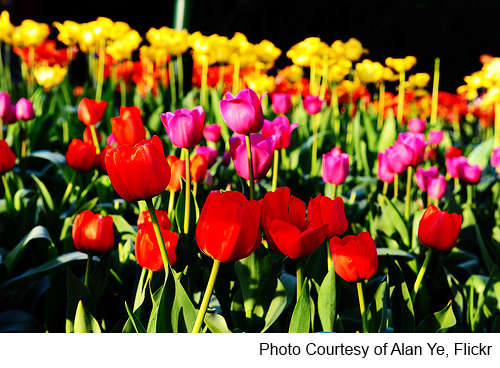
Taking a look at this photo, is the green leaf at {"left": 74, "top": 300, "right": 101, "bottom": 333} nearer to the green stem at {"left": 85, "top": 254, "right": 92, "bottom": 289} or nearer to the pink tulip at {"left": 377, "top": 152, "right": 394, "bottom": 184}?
the green stem at {"left": 85, "top": 254, "right": 92, "bottom": 289}

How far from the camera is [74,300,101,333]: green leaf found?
927 mm

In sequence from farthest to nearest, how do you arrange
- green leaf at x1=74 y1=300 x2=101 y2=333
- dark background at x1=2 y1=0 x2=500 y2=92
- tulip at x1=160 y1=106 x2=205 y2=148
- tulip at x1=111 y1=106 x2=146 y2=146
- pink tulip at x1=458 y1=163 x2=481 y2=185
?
dark background at x1=2 y1=0 x2=500 y2=92 → pink tulip at x1=458 y1=163 x2=481 y2=185 → tulip at x1=111 y1=106 x2=146 y2=146 → tulip at x1=160 y1=106 x2=205 y2=148 → green leaf at x1=74 y1=300 x2=101 y2=333

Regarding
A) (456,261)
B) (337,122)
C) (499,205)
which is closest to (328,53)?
(337,122)

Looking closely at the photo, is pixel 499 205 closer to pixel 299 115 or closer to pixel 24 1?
pixel 299 115

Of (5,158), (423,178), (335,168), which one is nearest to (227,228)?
(335,168)

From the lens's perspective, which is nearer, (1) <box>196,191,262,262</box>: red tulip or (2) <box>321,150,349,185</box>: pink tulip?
(1) <box>196,191,262,262</box>: red tulip

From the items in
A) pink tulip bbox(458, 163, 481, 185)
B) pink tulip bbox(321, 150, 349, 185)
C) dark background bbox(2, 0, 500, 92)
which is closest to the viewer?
pink tulip bbox(321, 150, 349, 185)

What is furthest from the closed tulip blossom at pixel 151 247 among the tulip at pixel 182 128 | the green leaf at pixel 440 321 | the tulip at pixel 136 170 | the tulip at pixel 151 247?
the green leaf at pixel 440 321

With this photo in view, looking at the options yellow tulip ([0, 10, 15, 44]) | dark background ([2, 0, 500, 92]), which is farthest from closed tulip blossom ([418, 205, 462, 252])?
dark background ([2, 0, 500, 92])

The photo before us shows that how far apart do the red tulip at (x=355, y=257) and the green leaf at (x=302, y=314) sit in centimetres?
7

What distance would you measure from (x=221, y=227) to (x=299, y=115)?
8.40ft

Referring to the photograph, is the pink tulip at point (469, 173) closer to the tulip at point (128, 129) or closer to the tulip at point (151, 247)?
the tulip at point (128, 129)

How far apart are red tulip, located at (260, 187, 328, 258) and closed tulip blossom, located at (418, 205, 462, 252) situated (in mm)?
259

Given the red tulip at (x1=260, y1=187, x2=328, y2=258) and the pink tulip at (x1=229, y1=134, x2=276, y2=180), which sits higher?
the pink tulip at (x1=229, y1=134, x2=276, y2=180)
